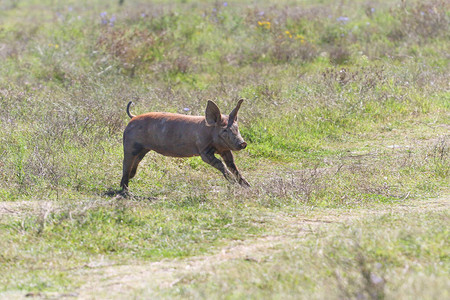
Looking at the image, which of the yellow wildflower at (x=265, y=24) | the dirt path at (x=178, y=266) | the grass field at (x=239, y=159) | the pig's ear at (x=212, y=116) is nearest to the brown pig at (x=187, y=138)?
the pig's ear at (x=212, y=116)

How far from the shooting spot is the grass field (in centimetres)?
552

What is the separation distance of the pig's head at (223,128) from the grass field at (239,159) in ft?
2.01

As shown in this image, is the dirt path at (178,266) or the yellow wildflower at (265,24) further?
the yellow wildflower at (265,24)

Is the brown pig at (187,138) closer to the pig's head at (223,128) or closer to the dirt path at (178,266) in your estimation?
the pig's head at (223,128)

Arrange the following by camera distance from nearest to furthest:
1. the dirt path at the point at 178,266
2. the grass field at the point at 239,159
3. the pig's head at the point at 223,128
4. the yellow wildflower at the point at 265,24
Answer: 1. the dirt path at the point at 178,266
2. the grass field at the point at 239,159
3. the pig's head at the point at 223,128
4. the yellow wildflower at the point at 265,24

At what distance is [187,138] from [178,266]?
3.01m

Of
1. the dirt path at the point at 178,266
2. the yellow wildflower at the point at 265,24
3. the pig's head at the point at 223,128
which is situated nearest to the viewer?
the dirt path at the point at 178,266

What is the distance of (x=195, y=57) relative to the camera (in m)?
17.5

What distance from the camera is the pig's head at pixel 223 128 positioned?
838 centimetres

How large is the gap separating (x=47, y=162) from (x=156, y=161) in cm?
171

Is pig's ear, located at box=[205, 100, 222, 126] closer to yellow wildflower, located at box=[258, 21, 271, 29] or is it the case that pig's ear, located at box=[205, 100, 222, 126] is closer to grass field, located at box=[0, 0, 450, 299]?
grass field, located at box=[0, 0, 450, 299]

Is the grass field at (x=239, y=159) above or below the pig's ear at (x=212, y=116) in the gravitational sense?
below

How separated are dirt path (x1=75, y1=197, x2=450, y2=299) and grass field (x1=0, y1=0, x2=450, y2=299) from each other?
24 millimetres

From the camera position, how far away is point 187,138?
8.67 metres
